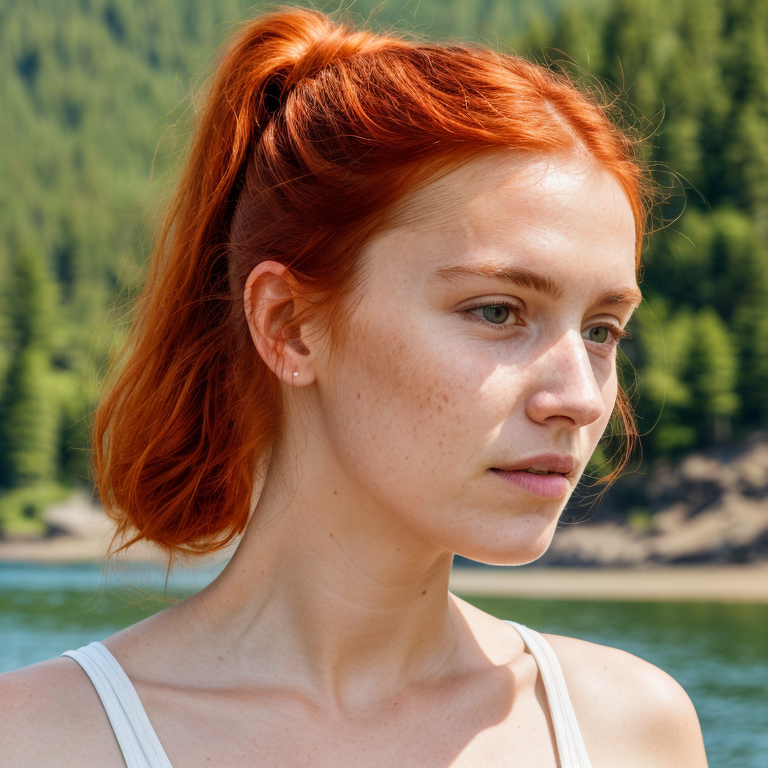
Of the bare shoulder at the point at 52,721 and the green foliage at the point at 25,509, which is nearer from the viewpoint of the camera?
the bare shoulder at the point at 52,721

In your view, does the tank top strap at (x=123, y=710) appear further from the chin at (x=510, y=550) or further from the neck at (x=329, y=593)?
the chin at (x=510, y=550)

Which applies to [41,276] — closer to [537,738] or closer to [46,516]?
[46,516]

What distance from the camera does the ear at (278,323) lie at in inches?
69.6

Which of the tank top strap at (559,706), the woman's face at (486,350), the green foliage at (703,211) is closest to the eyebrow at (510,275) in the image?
the woman's face at (486,350)

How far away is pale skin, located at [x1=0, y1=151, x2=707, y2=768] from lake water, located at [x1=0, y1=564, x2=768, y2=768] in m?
12.5

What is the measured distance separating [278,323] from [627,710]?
1.00 m

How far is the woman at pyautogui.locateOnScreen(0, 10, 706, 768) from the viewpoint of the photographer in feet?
5.20

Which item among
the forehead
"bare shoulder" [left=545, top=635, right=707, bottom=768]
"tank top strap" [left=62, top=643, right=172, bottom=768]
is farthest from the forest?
"tank top strap" [left=62, top=643, right=172, bottom=768]

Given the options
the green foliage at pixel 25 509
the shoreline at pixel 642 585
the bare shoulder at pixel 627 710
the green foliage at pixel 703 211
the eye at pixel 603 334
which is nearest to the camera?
the eye at pixel 603 334

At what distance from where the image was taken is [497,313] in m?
1.60

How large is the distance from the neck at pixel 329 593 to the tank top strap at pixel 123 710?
0.20m

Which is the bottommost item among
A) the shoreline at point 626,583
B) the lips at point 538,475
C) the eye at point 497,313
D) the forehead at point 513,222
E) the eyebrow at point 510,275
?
the shoreline at point 626,583

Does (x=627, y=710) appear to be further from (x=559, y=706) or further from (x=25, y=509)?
(x=25, y=509)

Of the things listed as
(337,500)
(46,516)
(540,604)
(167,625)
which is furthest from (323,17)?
(46,516)
